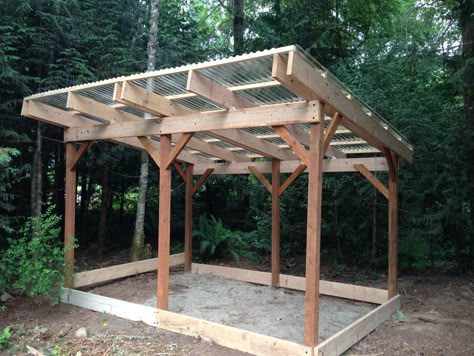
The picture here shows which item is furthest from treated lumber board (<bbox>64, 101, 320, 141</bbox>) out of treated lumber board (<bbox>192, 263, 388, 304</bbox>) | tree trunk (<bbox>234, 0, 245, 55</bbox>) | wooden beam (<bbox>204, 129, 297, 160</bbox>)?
tree trunk (<bbox>234, 0, 245, 55</bbox>)

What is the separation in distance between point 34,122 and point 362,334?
20.7 ft

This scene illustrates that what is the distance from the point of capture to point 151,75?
4.15 metres

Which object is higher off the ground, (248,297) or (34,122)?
(34,122)

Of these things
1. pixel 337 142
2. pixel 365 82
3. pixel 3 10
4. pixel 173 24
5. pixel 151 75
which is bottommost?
pixel 337 142

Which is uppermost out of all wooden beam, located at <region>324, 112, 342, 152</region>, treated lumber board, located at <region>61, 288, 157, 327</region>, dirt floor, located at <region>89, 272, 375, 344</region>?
wooden beam, located at <region>324, 112, 342, 152</region>

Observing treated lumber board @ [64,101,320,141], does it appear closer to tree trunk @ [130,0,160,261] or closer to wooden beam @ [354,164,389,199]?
tree trunk @ [130,0,160,261]

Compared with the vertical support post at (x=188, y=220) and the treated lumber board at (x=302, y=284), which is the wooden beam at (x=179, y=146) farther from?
the vertical support post at (x=188, y=220)

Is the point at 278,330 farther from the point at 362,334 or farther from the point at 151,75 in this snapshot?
the point at 151,75

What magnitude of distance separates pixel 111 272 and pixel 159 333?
97.0 inches

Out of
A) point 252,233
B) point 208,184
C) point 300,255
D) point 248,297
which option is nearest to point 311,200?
point 248,297

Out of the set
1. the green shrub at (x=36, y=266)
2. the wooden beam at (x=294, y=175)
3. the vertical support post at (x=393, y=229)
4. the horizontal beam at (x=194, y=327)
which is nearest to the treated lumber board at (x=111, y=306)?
the horizontal beam at (x=194, y=327)

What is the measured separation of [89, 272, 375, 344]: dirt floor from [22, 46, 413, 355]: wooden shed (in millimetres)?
323

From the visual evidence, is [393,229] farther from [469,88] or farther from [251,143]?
[469,88]

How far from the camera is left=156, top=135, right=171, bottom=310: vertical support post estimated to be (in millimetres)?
4898
